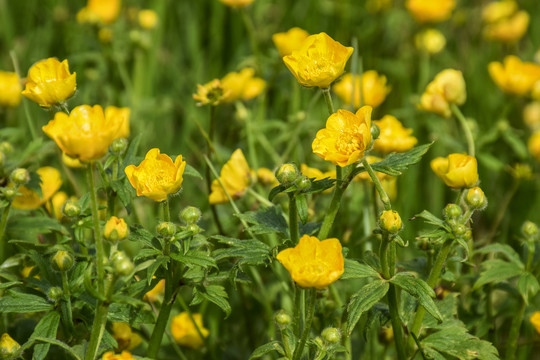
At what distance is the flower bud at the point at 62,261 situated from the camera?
1378mm

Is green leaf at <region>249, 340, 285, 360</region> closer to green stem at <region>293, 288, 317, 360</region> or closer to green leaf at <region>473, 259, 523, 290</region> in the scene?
green stem at <region>293, 288, 317, 360</region>

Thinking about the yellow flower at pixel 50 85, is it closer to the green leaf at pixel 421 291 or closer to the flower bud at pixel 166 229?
the flower bud at pixel 166 229

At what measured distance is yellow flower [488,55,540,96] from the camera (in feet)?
8.95

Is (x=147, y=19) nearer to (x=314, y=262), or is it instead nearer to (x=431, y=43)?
(x=431, y=43)

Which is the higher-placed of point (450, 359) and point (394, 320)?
point (394, 320)

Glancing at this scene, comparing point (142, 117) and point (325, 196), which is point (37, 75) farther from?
point (142, 117)

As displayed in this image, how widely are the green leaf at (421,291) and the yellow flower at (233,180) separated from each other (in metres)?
0.70

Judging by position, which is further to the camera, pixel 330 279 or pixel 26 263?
pixel 26 263

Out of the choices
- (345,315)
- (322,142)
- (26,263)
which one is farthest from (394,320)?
(26,263)

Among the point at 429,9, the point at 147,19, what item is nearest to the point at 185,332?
the point at 147,19

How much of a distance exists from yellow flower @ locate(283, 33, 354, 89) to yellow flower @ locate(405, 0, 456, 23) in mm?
2047

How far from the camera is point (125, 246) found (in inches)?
85.4

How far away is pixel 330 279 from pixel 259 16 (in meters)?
2.65

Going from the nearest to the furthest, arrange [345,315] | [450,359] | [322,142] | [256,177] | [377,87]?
1. [322,142]
2. [345,315]
3. [450,359]
4. [256,177]
5. [377,87]
